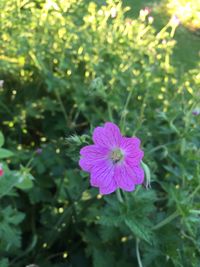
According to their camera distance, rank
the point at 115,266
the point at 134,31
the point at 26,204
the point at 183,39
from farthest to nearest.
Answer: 1. the point at 183,39
2. the point at 134,31
3. the point at 26,204
4. the point at 115,266

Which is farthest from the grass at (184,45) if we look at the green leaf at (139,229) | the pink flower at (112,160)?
the pink flower at (112,160)

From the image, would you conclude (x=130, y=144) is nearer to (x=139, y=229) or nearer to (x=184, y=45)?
(x=139, y=229)

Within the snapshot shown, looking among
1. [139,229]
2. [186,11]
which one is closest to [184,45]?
[186,11]

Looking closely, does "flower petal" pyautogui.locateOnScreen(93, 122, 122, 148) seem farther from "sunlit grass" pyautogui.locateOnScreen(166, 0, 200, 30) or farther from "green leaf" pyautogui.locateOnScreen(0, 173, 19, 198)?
"sunlit grass" pyautogui.locateOnScreen(166, 0, 200, 30)

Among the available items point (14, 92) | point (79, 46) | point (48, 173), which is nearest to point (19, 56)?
point (14, 92)

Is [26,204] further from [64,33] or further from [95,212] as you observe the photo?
[64,33]

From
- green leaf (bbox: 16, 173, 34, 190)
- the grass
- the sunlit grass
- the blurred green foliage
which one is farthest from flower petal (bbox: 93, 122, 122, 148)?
the grass
